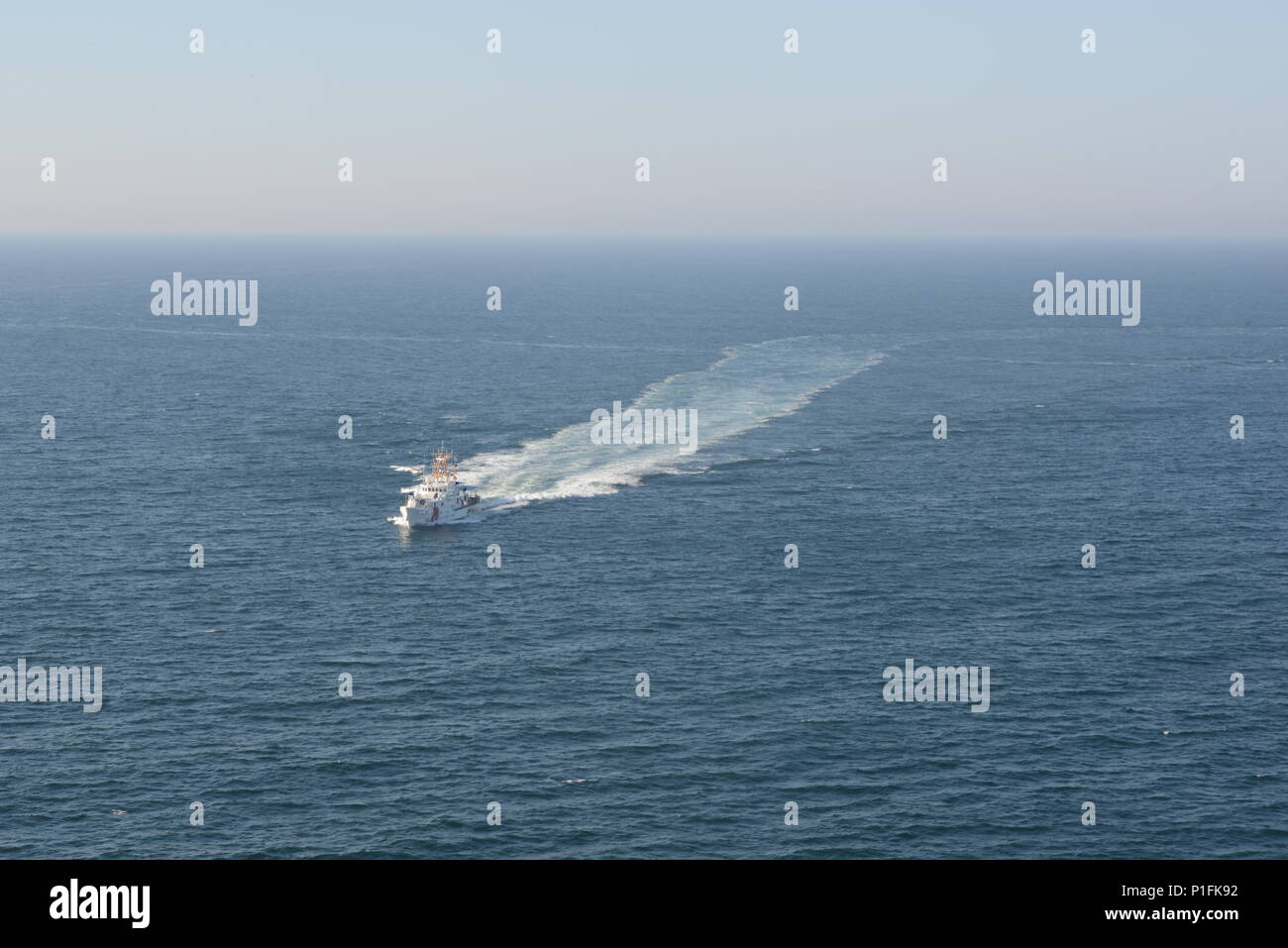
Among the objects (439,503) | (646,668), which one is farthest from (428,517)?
(646,668)

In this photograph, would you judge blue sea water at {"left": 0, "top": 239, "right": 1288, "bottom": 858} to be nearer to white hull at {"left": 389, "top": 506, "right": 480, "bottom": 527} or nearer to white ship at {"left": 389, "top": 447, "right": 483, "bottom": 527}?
white hull at {"left": 389, "top": 506, "right": 480, "bottom": 527}

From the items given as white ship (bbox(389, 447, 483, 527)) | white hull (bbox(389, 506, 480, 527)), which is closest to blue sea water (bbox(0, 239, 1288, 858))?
white hull (bbox(389, 506, 480, 527))

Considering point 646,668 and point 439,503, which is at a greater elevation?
point 439,503

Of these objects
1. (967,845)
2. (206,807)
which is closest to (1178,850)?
(967,845)

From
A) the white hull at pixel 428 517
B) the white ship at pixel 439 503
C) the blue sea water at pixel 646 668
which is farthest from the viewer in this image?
the white ship at pixel 439 503

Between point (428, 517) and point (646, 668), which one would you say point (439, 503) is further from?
point (646, 668)

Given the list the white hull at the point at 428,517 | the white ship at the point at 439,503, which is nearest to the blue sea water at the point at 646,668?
the white hull at the point at 428,517

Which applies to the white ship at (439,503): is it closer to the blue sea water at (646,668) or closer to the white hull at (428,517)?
the white hull at (428,517)

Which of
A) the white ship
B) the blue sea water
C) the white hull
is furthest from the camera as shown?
the white ship

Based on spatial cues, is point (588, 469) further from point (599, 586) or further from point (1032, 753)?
point (1032, 753)
